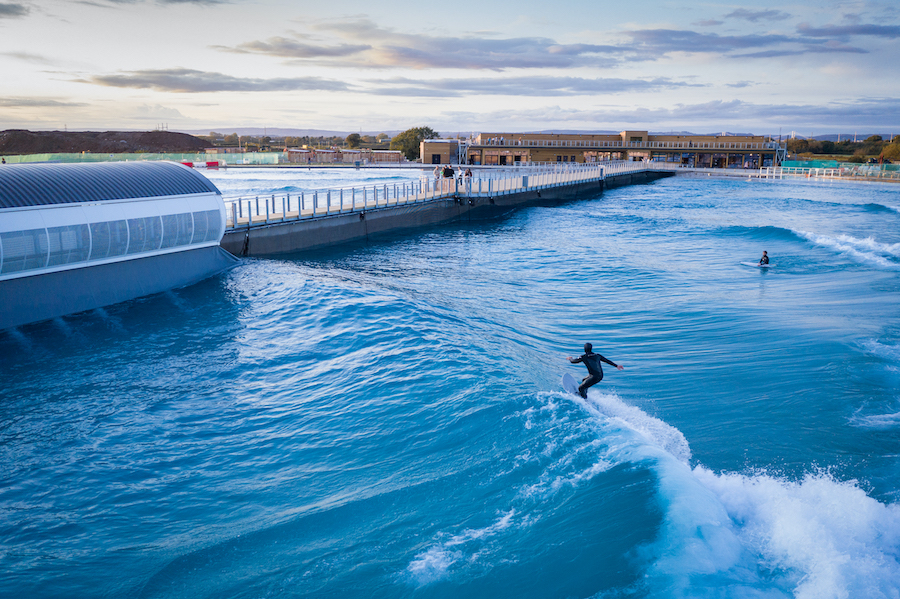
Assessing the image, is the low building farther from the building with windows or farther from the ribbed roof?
the ribbed roof

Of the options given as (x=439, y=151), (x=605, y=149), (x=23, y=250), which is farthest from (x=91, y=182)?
(x=605, y=149)

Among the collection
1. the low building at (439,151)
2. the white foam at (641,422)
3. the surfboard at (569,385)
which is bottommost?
the white foam at (641,422)

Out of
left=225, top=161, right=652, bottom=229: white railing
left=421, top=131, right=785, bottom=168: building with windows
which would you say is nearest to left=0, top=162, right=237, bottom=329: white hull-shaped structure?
left=225, top=161, right=652, bottom=229: white railing

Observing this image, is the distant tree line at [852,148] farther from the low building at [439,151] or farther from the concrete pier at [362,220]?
the concrete pier at [362,220]

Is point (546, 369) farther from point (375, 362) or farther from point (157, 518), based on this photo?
point (157, 518)

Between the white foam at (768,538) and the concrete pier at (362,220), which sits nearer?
the white foam at (768,538)

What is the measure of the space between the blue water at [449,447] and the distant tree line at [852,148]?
13081 cm

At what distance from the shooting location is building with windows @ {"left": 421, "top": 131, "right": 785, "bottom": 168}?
108 meters

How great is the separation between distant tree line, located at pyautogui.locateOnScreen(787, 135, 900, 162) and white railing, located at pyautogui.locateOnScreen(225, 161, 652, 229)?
9404 cm

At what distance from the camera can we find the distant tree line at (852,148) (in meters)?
128

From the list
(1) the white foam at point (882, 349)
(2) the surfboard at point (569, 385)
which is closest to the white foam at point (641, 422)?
(2) the surfboard at point (569, 385)

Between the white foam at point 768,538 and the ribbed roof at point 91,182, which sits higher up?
the ribbed roof at point 91,182

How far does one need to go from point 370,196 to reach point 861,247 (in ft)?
95.3

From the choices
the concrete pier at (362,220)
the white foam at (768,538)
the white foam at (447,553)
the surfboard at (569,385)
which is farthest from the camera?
the concrete pier at (362,220)
